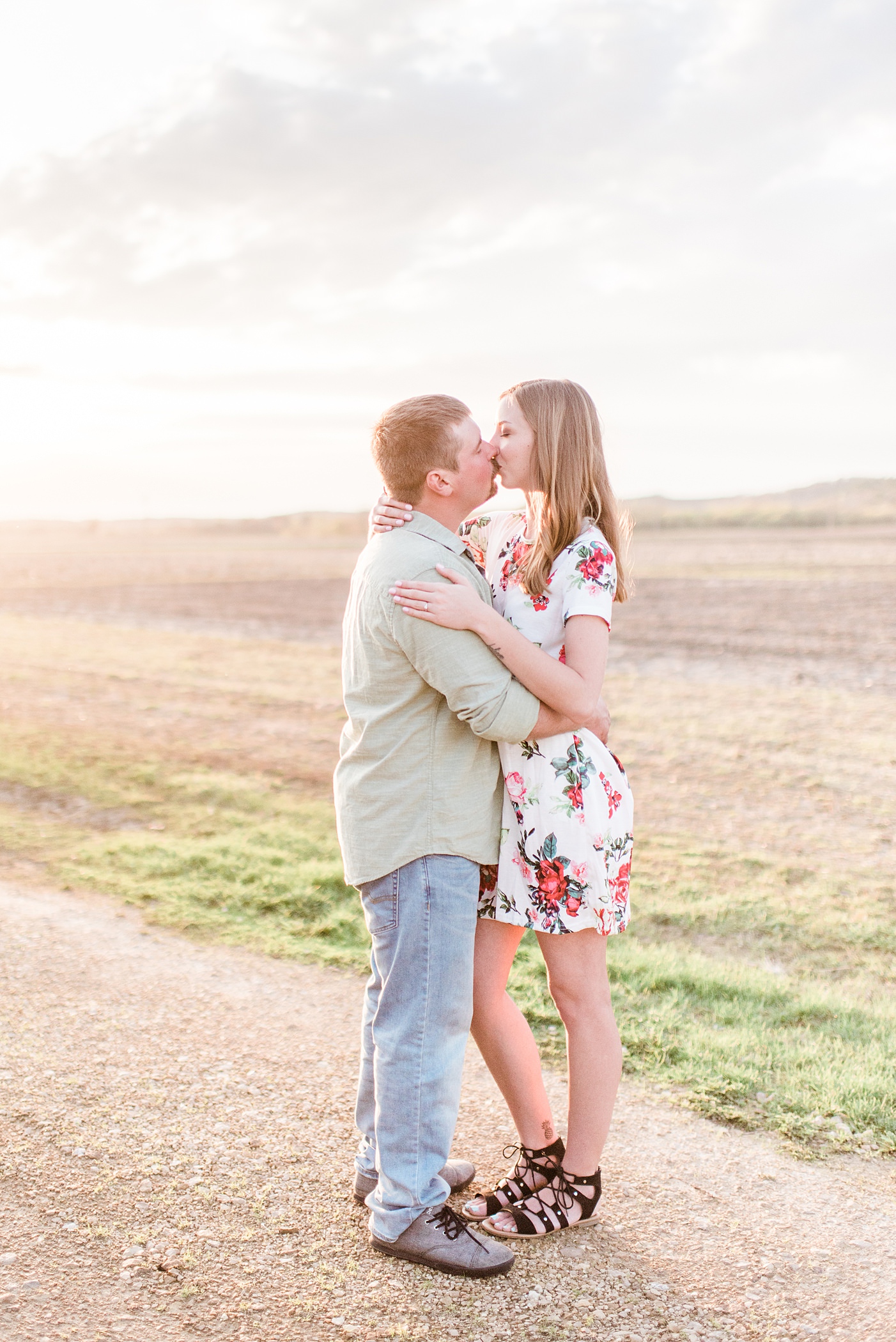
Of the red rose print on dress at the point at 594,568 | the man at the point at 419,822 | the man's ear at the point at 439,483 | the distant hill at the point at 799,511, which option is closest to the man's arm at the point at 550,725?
the man at the point at 419,822

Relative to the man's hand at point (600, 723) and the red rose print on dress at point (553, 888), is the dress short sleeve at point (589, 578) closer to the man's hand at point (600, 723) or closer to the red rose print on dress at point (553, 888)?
the man's hand at point (600, 723)

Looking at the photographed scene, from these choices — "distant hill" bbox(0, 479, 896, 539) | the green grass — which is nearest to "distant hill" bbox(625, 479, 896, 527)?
"distant hill" bbox(0, 479, 896, 539)

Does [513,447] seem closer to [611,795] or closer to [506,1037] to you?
[611,795]

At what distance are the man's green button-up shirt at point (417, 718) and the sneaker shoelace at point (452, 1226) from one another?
895 millimetres

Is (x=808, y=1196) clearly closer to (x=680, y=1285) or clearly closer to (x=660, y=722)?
(x=680, y=1285)

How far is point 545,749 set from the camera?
2.72 metres

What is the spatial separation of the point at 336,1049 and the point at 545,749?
1.85 meters

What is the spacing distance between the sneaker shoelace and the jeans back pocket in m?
0.74

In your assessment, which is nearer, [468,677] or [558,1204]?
[468,677]

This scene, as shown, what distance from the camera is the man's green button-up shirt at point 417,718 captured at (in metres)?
2.52

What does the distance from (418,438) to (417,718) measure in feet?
2.29

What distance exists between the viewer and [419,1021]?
8.75ft

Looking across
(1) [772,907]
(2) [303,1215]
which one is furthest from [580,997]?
(1) [772,907]

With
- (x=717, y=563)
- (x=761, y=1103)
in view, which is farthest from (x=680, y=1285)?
(x=717, y=563)
